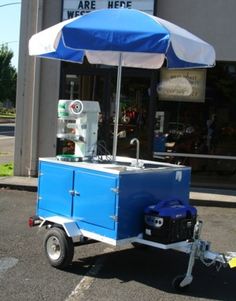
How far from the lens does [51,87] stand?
12289 millimetres

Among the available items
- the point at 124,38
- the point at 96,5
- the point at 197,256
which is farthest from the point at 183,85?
the point at 197,256

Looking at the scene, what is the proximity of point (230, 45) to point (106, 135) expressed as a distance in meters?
3.19

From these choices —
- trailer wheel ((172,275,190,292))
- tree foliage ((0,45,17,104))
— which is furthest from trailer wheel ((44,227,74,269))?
tree foliage ((0,45,17,104))

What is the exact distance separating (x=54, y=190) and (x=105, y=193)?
875mm

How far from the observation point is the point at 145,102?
12.1 meters

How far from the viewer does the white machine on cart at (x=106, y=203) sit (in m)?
5.76

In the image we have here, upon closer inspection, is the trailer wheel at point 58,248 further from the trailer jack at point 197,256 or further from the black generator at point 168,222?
the trailer jack at point 197,256

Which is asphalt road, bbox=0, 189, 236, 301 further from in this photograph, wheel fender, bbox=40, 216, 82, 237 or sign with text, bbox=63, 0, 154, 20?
sign with text, bbox=63, 0, 154, 20

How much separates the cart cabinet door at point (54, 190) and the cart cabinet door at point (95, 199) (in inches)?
5.2

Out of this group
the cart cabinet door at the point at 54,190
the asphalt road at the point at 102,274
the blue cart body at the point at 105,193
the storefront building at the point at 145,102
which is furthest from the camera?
the storefront building at the point at 145,102

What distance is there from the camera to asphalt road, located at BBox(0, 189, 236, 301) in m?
5.40

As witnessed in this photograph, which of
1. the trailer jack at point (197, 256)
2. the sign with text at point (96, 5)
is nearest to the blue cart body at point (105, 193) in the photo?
the trailer jack at point (197, 256)

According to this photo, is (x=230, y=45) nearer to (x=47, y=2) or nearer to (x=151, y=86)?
(x=151, y=86)

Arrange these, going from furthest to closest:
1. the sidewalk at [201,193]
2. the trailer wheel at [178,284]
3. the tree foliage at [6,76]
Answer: the tree foliage at [6,76], the sidewalk at [201,193], the trailer wheel at [178,284]
